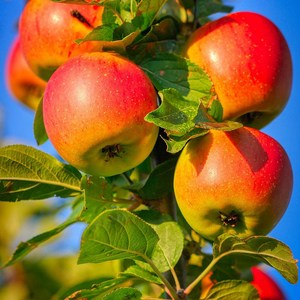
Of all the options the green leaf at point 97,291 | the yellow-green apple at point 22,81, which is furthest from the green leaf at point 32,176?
the yellow-green apple at point 22,81

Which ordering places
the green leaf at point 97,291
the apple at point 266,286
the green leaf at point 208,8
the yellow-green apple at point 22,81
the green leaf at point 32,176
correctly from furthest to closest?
the yellow-green apple at point 22,81 < the apple at point 266,286 < the green leaf at point 208,8 < the green leaf at point 32,176 < the green leaf at point 97,291

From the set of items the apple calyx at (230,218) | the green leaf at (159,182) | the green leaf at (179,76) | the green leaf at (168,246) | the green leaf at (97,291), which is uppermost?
the green leaf at (179,76)

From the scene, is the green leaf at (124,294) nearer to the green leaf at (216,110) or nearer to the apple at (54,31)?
the green leaf at (216,110)

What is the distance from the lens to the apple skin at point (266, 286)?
5.53 feet

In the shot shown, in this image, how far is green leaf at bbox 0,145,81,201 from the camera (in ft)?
4.23

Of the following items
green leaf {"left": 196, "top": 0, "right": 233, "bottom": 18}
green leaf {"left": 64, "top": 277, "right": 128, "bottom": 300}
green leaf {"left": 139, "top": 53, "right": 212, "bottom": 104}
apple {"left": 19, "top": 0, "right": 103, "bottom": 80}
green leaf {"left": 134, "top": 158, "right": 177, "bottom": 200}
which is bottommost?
green leaf {"left": 64, "top": 277, "right": 128, "bottom": 300}

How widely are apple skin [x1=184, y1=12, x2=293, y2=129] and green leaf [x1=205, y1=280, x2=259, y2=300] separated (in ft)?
1.15

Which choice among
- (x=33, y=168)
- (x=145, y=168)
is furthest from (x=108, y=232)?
(x=145, y=168)

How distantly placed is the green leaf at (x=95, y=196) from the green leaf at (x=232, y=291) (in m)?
0.28

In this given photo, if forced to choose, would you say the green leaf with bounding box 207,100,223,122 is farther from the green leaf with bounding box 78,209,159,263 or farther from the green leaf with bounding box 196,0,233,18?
the green leaf with bounding box 196,0,233,18

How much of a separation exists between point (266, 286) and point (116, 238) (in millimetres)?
753

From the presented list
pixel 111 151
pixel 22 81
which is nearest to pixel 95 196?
pixel 111 151

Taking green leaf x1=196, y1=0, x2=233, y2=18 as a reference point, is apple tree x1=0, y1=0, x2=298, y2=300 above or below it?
below

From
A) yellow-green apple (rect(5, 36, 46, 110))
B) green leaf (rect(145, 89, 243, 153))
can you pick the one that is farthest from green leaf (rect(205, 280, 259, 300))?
yellow-green apple (rect(5, 36, 46, 110))
